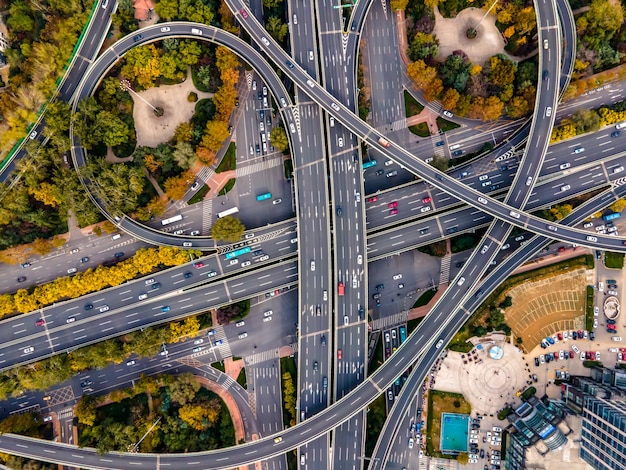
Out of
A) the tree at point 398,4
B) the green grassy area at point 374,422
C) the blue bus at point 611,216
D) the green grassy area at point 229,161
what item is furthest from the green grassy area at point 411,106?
the green grassy area at point 374,422

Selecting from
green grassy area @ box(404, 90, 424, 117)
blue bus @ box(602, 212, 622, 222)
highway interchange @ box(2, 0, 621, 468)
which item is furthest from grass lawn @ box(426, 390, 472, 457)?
green grassy area @ box(404, 90, 424, 117)

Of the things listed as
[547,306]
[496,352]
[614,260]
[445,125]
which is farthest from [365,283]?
[614,260]

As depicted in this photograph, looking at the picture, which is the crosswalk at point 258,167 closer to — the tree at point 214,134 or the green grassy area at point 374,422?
the tree at point 214,134

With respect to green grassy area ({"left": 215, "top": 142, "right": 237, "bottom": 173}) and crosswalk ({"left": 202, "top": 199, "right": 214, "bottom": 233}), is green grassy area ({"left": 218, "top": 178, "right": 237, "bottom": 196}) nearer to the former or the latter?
green grassy area ({"left": 215, "top": 142, "right": 237, "bottom": 173})

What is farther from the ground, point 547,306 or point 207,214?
point 207,214

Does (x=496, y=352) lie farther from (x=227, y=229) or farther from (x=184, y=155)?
(x=184, y=155)

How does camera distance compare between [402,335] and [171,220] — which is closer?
[171,220]
